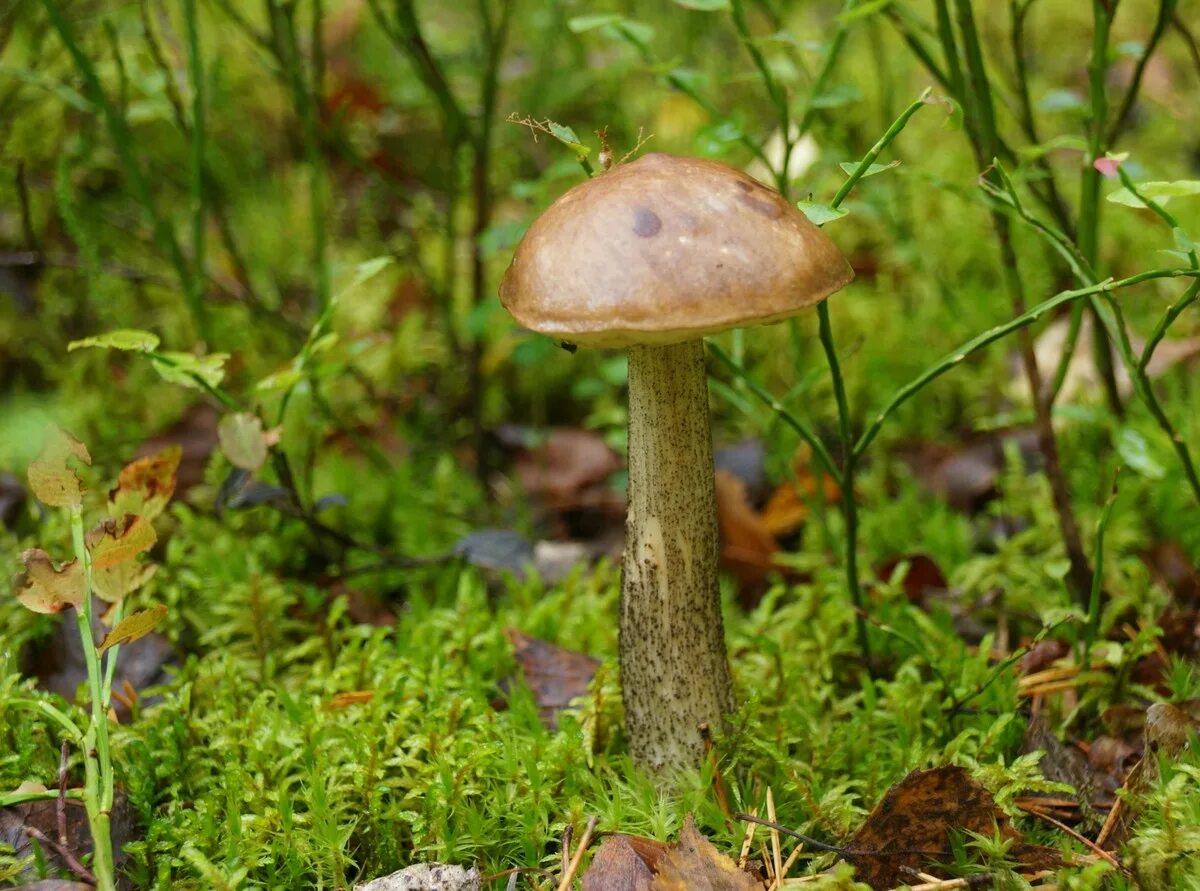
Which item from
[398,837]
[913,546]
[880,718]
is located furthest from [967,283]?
[398,837]

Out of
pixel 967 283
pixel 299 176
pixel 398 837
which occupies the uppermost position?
pixel 299 176

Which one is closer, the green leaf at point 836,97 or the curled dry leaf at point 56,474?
the curled dry leaf at point 56,474

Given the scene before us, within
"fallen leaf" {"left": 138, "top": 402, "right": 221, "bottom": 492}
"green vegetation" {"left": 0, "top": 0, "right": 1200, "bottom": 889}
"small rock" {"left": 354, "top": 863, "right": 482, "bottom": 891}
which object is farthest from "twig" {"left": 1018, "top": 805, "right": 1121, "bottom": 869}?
"fallen leaf" {"left": 138, "top": 402, "right": 221, "bottom": 492}

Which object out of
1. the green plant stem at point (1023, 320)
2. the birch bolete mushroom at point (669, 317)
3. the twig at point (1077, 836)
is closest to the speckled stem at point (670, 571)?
the birch bolete mushroom at point (669, 317)

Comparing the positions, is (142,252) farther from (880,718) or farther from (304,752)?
(880,718)

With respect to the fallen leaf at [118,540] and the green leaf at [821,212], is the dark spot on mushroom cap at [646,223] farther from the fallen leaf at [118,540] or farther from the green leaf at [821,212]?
the fallen leaf at [118,540]

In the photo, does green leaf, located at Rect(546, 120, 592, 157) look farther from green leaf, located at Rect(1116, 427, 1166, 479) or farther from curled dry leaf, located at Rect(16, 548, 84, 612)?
green leaf, located at Rect(1116, 427, 1166, 479)

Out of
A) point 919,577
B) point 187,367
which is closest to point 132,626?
point 187,367

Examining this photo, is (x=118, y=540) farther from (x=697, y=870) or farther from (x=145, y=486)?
(x=697, y=870)
